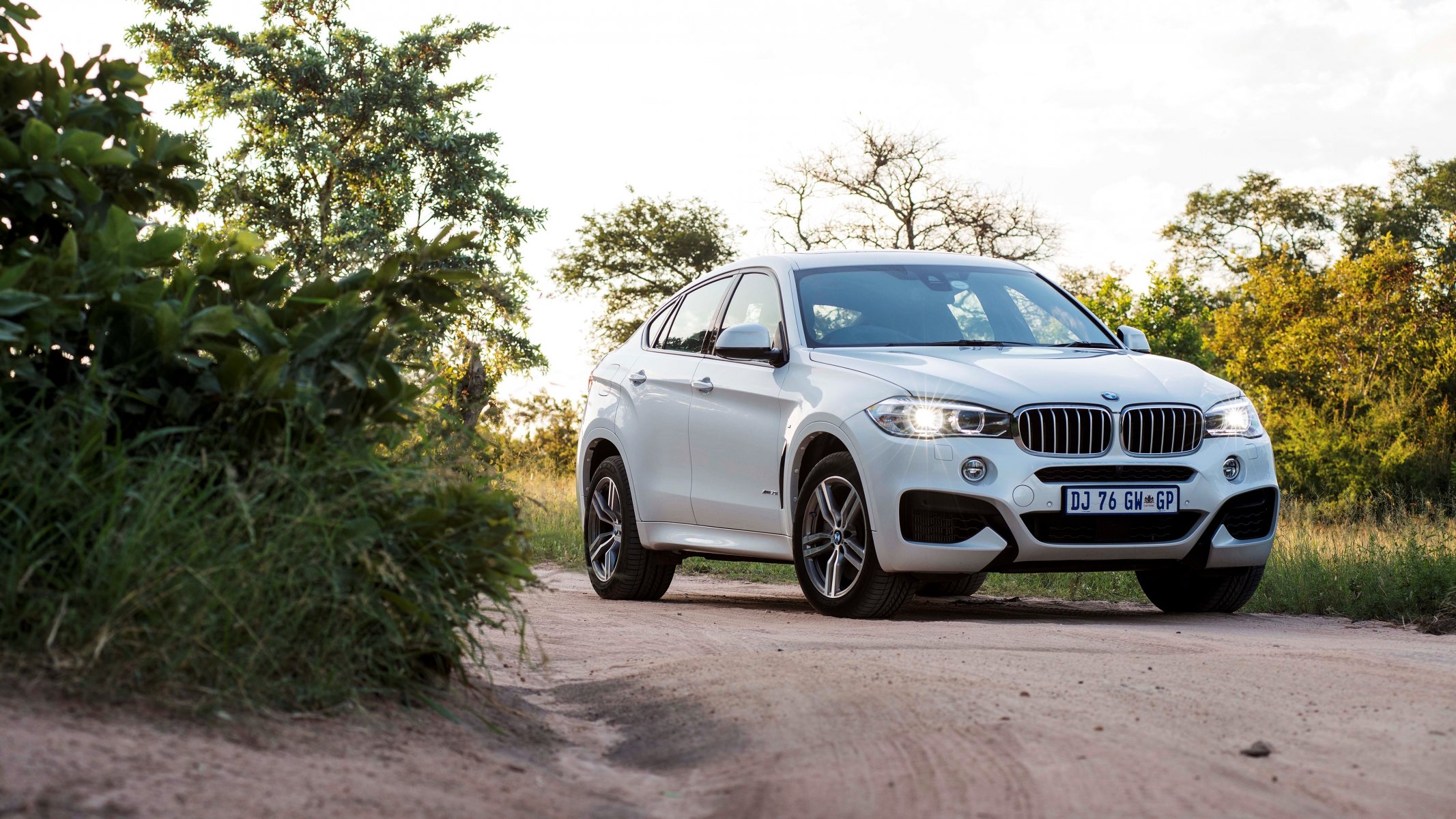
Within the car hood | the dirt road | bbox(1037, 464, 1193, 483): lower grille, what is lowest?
the dirt road

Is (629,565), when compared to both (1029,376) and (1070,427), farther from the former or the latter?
(1070,427)

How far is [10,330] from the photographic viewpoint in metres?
3.55

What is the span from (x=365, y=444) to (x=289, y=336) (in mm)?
390

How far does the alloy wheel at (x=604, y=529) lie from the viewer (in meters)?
9.27

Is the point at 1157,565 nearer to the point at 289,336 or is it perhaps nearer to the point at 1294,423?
the point at 289,336

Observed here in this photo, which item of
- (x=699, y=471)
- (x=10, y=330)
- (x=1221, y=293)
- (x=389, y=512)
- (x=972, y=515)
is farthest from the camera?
(x=1221, y=293)

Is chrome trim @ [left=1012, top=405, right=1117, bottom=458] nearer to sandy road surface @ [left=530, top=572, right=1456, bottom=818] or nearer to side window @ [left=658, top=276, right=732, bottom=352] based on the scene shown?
sandy road surface @ [left=530, top=572, right=1456, bottom=818]

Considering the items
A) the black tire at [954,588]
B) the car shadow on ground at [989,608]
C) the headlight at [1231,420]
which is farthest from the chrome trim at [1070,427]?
the black tire at [954,588]

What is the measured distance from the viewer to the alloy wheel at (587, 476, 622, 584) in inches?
365

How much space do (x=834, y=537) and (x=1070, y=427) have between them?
1.24m

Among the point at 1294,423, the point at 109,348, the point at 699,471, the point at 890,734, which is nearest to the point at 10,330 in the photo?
the point at 109,348

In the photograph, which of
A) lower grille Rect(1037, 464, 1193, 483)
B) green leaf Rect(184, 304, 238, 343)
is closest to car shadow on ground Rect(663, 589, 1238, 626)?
lower grille Rect(1037, 464, 1193, 483)

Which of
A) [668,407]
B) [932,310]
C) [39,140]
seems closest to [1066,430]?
[932,310]

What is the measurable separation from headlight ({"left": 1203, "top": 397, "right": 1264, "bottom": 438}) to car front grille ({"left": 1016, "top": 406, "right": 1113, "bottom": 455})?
2.03ft
